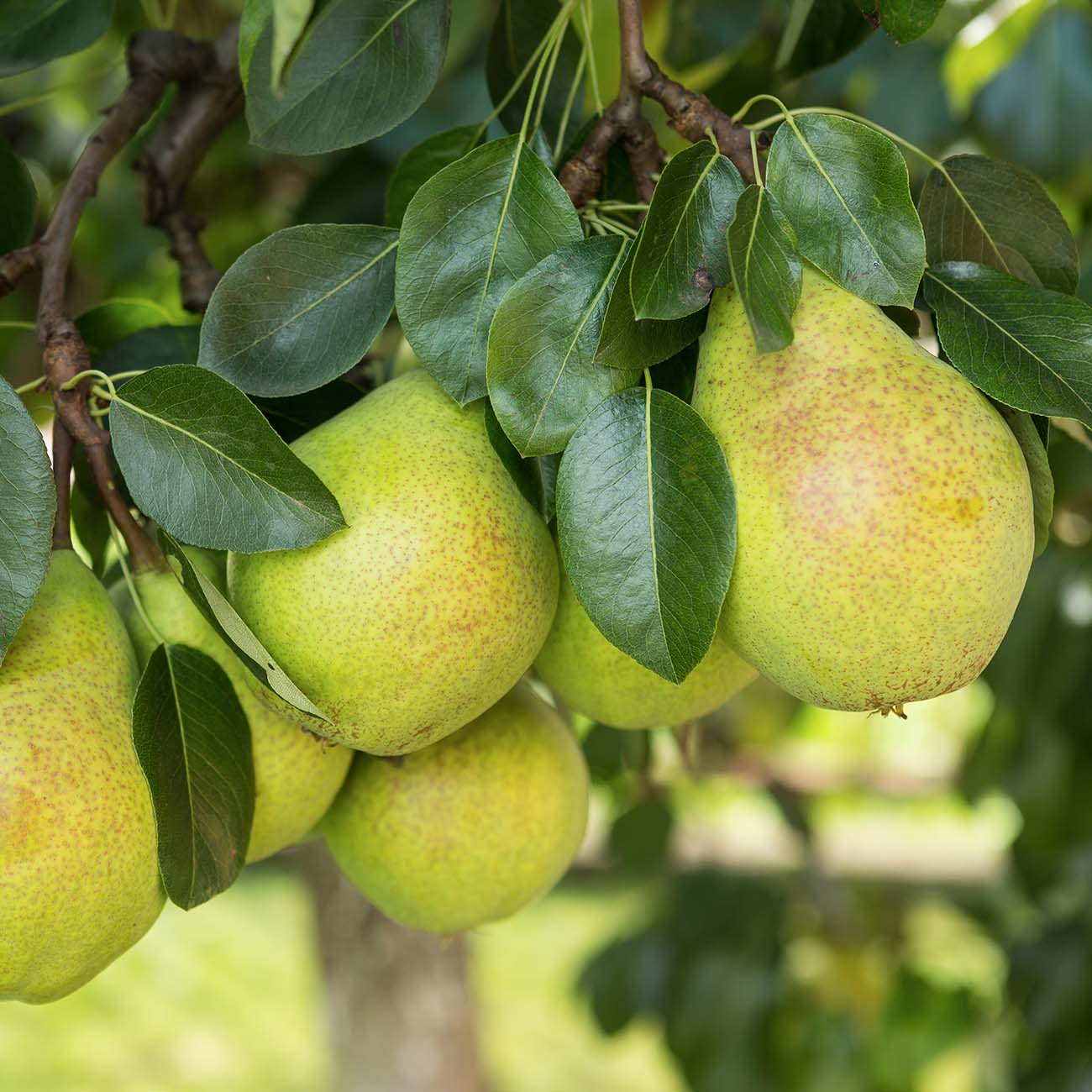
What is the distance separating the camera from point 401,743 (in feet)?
2.37

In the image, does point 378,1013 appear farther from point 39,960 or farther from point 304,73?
point 304,73

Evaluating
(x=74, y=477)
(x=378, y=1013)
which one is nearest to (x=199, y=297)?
(x=74, y=477)

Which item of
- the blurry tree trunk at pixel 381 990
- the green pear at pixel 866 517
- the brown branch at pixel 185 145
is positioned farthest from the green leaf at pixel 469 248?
the blurry tree trunk at pixel 381 990

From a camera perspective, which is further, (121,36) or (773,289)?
(121,36)

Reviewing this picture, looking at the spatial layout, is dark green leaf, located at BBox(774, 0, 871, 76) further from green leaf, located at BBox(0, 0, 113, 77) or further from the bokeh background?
green leaf, located at BBox(0, 0, 113, 77)

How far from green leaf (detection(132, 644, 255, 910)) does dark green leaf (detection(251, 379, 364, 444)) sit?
0.17 metres

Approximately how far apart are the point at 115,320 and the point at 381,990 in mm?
1891

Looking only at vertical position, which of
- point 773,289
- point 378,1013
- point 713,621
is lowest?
point 378,1013

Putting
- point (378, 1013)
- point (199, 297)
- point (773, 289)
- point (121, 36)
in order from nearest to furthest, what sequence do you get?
point (773, 289), point (199, 297), point (121, 36), point (378, 1013)

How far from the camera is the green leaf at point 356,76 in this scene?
754mm

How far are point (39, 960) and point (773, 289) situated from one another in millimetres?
506

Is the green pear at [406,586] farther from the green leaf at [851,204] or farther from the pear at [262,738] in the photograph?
the green leaf at [851,204]

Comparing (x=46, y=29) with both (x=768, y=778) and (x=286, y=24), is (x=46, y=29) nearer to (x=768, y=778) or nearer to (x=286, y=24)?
(x=286, y=24)

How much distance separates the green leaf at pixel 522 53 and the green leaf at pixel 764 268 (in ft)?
1.06
